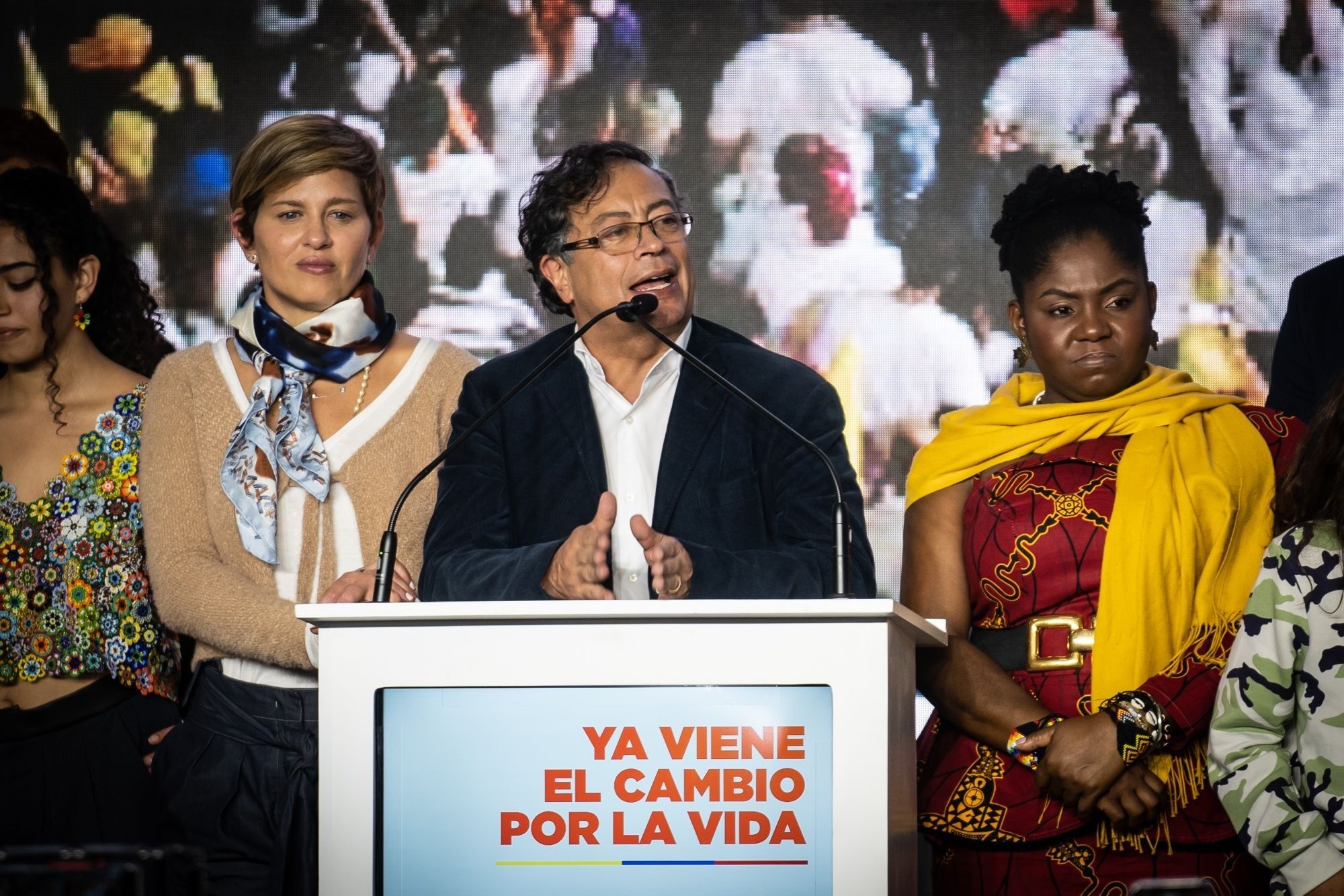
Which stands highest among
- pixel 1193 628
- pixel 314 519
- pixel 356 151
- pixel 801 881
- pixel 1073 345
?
pixel 356 151

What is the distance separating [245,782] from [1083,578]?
1.35 meters

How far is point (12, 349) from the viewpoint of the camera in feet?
9.69

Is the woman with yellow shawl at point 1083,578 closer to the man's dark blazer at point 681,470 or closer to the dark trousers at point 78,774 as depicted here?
the man's dark blazer at point 681,470

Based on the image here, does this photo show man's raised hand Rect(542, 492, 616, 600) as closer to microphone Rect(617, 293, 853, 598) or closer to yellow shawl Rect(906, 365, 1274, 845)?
microphone Rect(617, 293, 853, 598)

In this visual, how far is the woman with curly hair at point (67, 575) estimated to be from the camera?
275cm

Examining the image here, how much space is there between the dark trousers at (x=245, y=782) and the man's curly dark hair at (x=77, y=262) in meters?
0.71

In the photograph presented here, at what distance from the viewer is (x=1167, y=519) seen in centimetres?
243

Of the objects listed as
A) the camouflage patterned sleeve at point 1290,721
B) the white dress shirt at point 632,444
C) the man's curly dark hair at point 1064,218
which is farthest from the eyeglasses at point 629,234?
the camouflage patterned sleeve at point 1290,721

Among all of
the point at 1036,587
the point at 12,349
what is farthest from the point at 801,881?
the point at 12,349

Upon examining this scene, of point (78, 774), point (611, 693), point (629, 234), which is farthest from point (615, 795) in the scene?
point (78, 774)

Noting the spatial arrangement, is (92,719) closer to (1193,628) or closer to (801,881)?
(801,881)

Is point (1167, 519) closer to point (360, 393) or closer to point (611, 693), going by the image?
point (611, 693)

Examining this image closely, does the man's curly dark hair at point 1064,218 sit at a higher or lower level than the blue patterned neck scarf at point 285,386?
higher

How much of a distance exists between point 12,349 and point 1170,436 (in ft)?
6.77
